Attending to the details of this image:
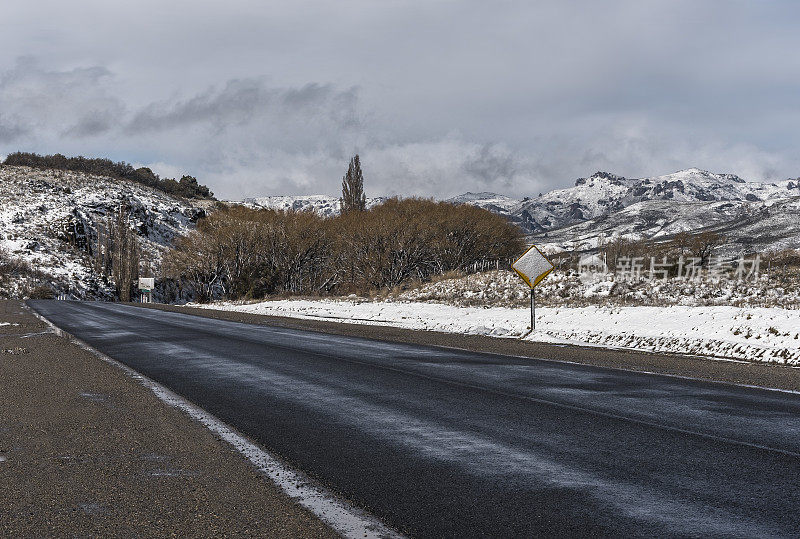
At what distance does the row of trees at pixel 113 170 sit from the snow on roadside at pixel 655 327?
13302 cm

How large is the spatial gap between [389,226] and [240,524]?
6474cm

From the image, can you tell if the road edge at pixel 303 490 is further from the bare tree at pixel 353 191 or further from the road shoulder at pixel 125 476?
the bare tree at pixel 353 191

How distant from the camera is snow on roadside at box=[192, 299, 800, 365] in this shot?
14742mm

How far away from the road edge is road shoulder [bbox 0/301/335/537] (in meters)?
0.08

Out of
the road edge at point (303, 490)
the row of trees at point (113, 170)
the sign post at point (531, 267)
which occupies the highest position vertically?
the row of trees at point (113, 170)

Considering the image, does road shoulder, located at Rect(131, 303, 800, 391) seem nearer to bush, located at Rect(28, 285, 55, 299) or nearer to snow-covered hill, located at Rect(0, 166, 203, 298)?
bush, located at Rect(28, 285, 55, 299)

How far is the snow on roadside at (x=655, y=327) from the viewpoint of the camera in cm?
1474

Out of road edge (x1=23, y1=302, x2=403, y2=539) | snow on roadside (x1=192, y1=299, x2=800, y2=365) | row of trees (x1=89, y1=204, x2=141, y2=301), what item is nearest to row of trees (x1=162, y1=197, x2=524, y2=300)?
row of trees (x1=89, y1=204, x2=141, y2=301)

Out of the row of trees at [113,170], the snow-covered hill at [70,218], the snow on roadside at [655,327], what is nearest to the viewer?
the snow on roadside at [655,327]

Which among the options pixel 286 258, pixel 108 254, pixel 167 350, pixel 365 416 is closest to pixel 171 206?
pixel 108 254

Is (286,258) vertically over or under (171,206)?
under

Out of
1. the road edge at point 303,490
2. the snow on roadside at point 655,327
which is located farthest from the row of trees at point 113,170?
the road edge at point 303,490

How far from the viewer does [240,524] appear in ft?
13.4

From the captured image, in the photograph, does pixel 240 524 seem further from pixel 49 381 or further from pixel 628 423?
pixel 49 381
